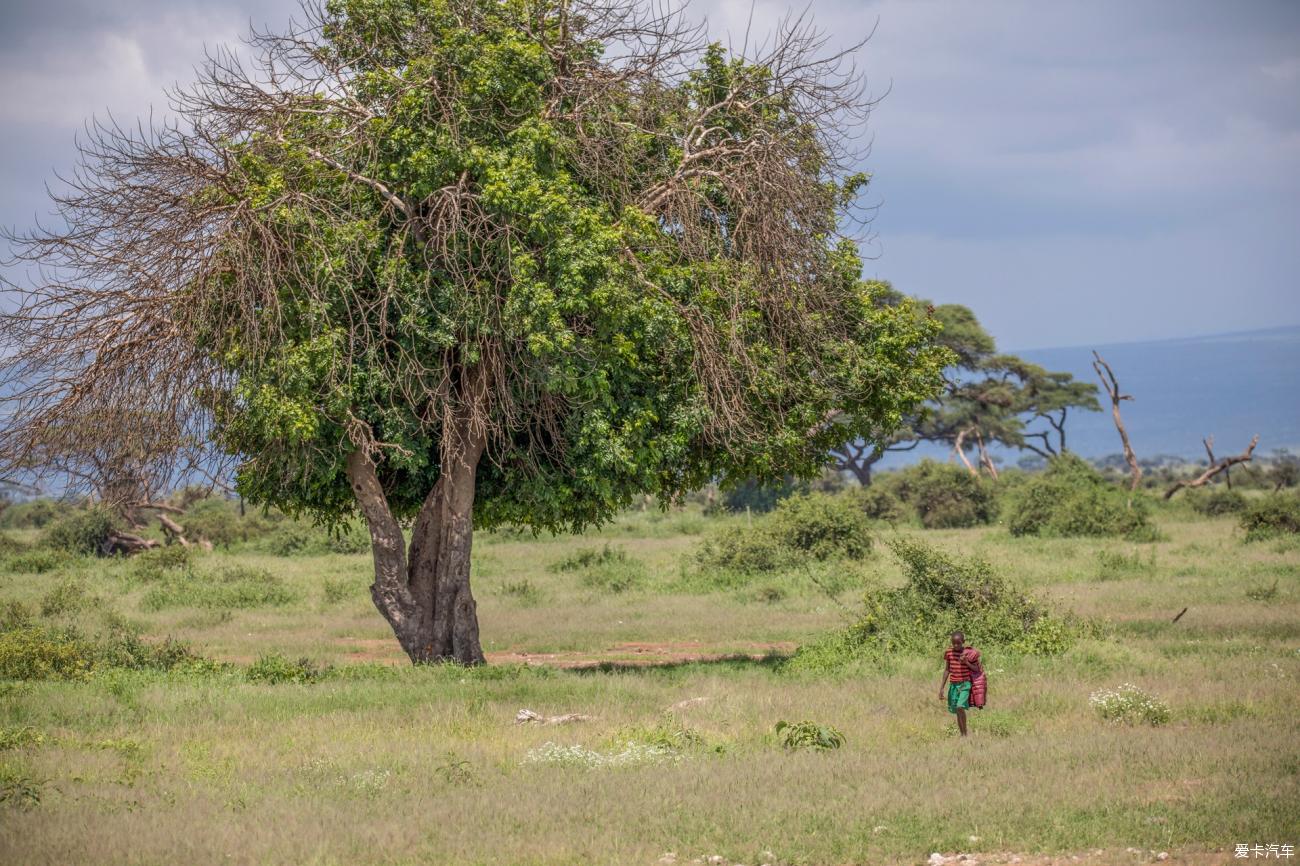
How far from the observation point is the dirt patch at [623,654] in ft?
64.5

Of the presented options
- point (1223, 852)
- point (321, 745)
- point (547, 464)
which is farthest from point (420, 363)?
point (1223, 852)

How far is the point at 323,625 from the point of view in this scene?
24.8 m

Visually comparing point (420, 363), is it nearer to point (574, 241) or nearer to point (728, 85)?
point (574, 241)

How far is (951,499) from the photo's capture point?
4603cm

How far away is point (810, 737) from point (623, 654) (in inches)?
373

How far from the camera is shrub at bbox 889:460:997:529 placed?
45.5 meters

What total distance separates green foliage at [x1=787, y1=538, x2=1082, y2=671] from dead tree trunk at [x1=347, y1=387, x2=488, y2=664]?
171 inches

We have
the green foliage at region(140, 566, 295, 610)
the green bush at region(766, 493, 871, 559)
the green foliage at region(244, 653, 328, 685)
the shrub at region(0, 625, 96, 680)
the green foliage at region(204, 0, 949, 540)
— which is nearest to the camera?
the green foliage at region(204, 0, 949, 540)

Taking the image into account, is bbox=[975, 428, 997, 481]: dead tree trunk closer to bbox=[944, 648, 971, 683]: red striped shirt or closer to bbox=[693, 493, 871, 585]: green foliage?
bbox=[693, 493, 871, 585]: green foliage

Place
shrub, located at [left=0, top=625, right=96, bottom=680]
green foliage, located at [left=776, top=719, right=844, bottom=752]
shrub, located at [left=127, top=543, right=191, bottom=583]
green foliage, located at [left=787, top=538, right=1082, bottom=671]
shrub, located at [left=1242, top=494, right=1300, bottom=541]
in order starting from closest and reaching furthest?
green foliage, located at [left=776, top=719, right=844, bottom=752], shrub, located at [left=0, top=625, right=96, bottom=680], green foliage, located at [left=787, top=538, right=1082, bottom=671], shrub, located at [left=127, top=543, right=191, bottom=583], shrub, located at [left=1242, top=494, right=1300, bottom=541]

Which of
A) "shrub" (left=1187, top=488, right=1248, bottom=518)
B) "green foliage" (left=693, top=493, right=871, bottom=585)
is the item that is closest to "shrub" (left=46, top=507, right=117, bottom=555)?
"green foliage" (left=693, top=493, right=871, bottom=585)

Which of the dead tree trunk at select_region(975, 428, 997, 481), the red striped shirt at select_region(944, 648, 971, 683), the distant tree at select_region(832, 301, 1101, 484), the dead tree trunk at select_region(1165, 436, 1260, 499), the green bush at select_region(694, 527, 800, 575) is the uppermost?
the distant tree at select_region(832, 301, 1101, 484)

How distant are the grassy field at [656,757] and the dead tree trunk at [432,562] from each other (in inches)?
32.9

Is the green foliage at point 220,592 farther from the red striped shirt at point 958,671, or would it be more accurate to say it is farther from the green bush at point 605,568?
the red striped shirt at point 958,671
